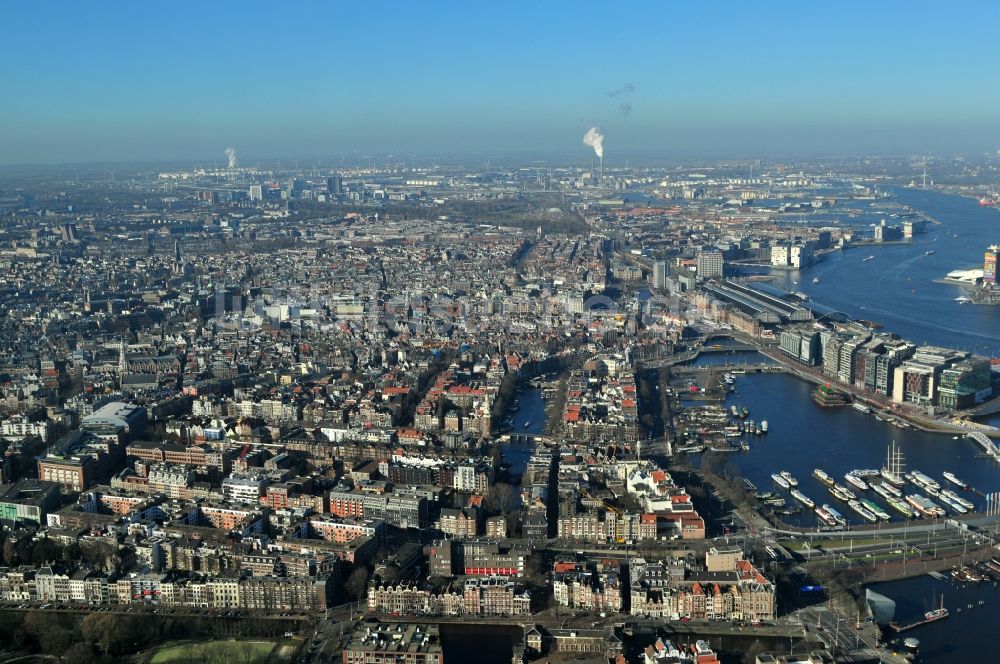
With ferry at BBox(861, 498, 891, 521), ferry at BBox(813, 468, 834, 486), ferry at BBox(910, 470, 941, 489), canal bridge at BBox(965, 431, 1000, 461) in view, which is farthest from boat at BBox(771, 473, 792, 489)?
canal bridge at BBox(965, 431, 1000, 461)

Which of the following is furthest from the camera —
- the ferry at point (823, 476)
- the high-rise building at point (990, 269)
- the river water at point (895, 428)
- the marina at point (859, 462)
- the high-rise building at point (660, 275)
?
the high-rise building at point (660, 275)

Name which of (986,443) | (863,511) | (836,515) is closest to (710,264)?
(986,443)

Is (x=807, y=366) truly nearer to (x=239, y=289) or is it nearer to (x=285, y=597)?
(x=285, y=597)

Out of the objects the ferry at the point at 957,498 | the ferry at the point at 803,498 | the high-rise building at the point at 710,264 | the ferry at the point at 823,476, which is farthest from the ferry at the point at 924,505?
the high-rise building at the point at 710,264

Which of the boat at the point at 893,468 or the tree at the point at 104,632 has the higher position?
the tree at the point at 104,632

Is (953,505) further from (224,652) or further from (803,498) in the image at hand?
(224,652)

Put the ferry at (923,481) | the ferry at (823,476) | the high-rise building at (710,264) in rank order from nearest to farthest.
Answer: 1. the ferry at (923,481)
2. the ferry at (823,476)
3. the high-rise building at (710,264)

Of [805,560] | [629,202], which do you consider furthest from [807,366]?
[629,202]

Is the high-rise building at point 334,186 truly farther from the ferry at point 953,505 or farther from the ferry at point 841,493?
the ferry at point 953,505
